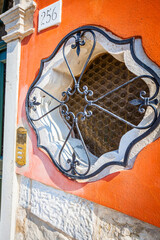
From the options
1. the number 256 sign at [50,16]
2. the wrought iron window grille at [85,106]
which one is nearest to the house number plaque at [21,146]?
the wrought iron window grille at [85,106]

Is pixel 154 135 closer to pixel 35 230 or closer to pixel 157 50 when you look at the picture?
pixel 157 50

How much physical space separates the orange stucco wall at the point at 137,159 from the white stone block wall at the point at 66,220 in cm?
8

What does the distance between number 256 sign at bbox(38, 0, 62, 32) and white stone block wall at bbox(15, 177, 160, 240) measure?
149 cm

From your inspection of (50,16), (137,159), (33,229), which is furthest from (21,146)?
(50,16)

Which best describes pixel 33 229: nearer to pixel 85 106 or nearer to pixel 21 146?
pixel 21 146

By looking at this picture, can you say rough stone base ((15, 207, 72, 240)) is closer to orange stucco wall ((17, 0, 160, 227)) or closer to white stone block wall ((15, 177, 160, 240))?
white stone block wall ((15, 177, 160, 240))

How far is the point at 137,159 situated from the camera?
0.99m

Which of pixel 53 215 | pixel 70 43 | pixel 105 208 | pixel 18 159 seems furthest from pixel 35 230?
pixel 70 43

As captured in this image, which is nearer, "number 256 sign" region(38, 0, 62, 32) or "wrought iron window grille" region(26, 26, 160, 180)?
"wrought iron window grille" region(26, 26, 160, 180)

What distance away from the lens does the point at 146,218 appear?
95 cm

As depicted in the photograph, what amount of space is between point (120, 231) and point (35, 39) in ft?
5.86

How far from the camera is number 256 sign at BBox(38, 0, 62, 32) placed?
140 centimetres

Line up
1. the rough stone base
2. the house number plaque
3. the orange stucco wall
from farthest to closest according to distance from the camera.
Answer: the house number plaque < the rough stone base < the orange stucco wall

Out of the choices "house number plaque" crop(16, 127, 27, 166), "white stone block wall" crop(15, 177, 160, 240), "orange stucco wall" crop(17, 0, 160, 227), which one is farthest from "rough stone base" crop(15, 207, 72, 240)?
"house number plaque" crop(16, 127, 27, 166)
